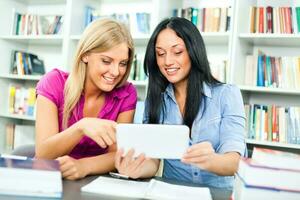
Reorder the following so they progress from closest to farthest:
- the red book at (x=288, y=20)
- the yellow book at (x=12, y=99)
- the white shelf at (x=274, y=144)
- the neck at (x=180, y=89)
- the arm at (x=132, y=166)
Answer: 1. the arm at (x=132, y=166)
2. the neck at (x=180, y=89)
3. the white shelf at (x=274, y=144)
4. the red book at (x=288, y=20)
5. the yellow book at (x=12, y=99)

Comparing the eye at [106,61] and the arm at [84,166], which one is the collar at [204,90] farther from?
the arm at [84,166]

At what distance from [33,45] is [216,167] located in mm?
2929

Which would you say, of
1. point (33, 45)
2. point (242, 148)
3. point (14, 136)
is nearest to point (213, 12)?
point (242, 148)

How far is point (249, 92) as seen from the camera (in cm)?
277

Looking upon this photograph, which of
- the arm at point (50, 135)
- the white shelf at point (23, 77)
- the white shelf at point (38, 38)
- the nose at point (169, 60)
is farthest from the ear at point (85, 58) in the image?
the white shelf at point (23, 77)

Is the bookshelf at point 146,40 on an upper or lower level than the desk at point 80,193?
upper

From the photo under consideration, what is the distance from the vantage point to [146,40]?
2.96m

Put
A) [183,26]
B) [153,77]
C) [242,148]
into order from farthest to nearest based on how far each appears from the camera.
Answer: [153,77], [183,26], [242,148]

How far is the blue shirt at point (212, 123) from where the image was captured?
1430mm

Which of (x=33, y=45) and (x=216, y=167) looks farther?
(x=33, y=45)

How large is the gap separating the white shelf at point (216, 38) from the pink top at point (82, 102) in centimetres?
121

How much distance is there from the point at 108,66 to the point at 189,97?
37 cm

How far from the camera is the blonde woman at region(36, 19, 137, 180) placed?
131 centimetres

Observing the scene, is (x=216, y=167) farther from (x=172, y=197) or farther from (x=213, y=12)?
(x=213, y=12)
